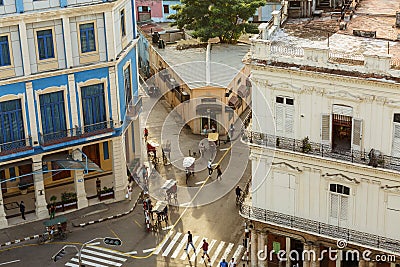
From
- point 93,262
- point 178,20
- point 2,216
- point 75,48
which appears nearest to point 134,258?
point 93,262

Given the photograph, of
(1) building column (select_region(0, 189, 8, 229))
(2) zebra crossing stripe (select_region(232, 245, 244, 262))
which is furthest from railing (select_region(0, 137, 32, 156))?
(2) zebra crossing stripe (select_region(232, 245, 244, 262))

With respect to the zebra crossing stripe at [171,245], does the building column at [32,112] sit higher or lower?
higher

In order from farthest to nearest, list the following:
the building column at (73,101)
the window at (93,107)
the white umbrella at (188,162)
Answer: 1. the white umbrella at (188,162)
2. the window at (93,107)
3. the building column at (73,101)

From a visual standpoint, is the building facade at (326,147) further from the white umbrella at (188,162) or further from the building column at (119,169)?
the white umbrella at (188,162)

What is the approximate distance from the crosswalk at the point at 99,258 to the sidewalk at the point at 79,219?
13.7 ft

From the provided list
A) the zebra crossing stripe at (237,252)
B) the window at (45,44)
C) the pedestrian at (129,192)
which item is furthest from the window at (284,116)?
the pedestrian at (129,192)

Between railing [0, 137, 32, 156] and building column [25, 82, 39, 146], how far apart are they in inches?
18.6

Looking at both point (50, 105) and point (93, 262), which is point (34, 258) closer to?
point (93, 262)

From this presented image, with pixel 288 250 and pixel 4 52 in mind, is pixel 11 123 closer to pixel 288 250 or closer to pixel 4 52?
pixel 4 52

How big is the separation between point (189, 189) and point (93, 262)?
13873 millimetres

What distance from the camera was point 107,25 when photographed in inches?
2618

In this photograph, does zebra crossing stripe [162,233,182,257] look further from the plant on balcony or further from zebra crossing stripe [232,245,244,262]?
the plant on balcony

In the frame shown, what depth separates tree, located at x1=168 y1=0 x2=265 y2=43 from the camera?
9025 cm

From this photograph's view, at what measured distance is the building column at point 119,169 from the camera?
69812 millimetres
